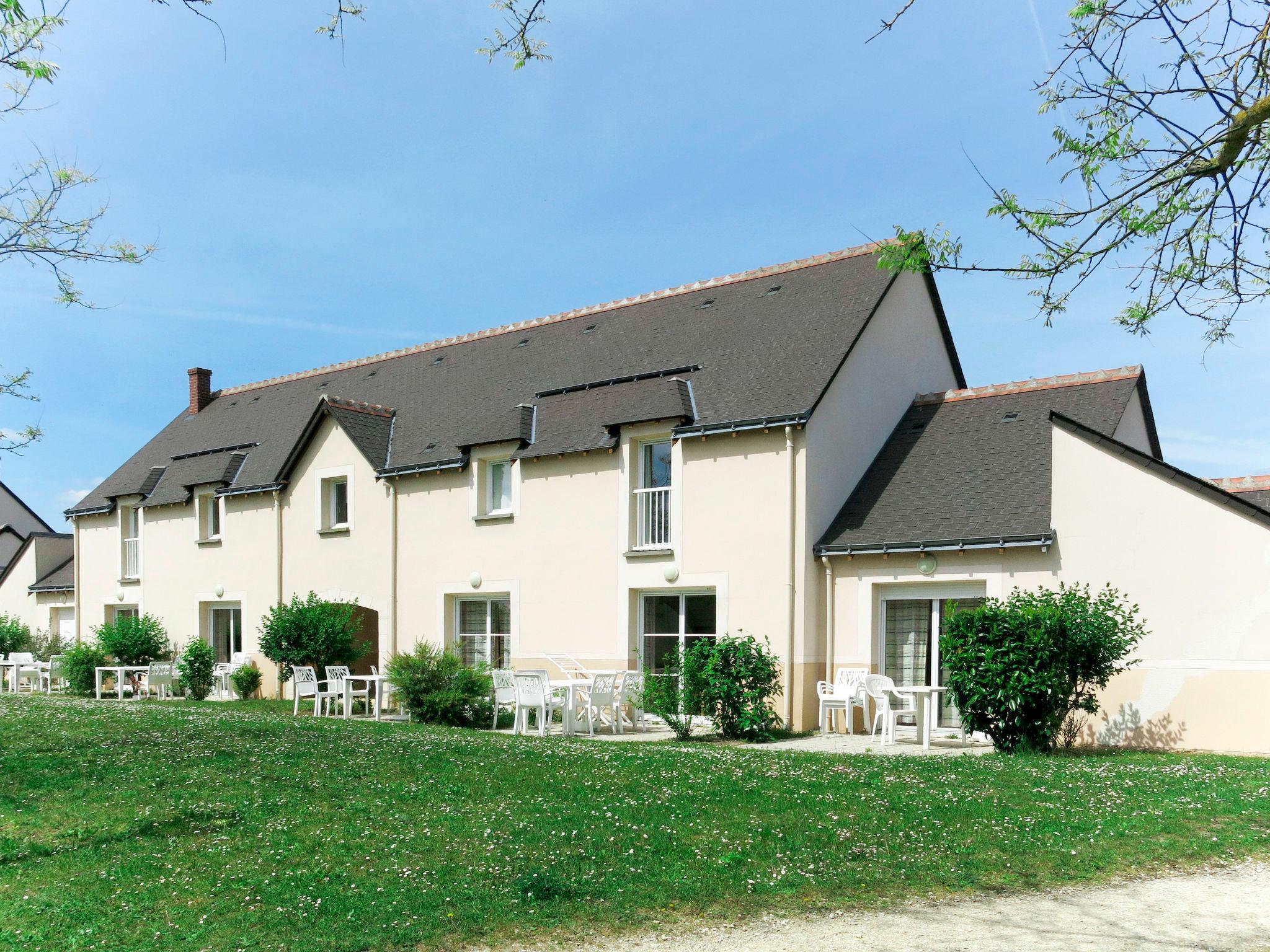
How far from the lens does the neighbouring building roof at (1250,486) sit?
19.8 metres

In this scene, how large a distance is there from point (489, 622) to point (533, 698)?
16.2 feet

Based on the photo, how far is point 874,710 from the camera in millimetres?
17141

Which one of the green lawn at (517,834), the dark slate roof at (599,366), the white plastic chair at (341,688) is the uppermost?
the dark slate roof at (599,366)

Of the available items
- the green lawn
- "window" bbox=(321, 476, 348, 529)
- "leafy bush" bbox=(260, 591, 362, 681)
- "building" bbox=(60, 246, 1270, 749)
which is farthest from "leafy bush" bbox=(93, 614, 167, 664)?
the green lawn

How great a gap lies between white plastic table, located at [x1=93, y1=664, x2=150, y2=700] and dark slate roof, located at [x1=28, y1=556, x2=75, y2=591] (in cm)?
754

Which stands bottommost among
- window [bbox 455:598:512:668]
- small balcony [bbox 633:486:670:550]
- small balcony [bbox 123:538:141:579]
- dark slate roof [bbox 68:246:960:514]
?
window [bbox 455:598:512:668]

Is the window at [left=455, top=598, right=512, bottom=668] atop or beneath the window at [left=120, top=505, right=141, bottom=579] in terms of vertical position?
beneath

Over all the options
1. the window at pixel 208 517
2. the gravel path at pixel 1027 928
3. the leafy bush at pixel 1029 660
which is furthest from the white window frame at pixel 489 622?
the gravel path at pixel 1027 928

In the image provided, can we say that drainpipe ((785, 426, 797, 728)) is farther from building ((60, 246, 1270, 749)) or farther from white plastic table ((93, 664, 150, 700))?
white plastic table ((93, 664, 150, 700))

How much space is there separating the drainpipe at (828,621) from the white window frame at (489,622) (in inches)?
236

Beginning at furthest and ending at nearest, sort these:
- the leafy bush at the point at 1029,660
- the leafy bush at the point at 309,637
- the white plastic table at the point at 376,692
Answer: the leafy bush at the point at 309,637 → the white plastic table at the point at 376,692 → the leafy bush at the point at 1029,660

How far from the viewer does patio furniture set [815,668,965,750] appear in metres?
15.1

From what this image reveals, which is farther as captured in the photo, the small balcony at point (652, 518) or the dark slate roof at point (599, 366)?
the small balcony at point (652, 518)

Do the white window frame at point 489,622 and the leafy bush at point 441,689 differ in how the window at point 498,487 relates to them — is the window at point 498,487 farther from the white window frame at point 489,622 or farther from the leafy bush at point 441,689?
the leafy bush at point 441,689
